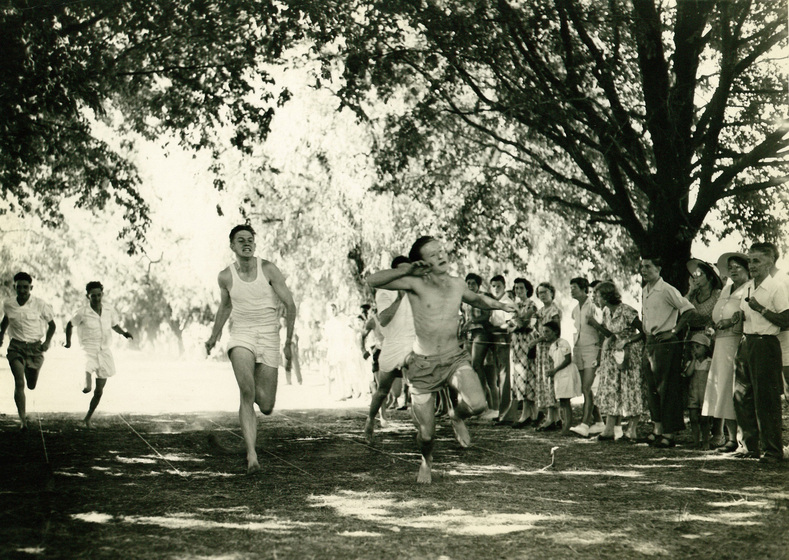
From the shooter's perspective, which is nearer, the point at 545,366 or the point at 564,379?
the point at 564,379

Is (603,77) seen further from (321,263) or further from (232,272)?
(321,263)

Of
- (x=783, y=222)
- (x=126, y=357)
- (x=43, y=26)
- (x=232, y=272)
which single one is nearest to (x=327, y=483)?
(x=232, y=272)

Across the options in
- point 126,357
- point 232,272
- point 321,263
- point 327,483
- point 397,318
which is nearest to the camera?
point 327,483

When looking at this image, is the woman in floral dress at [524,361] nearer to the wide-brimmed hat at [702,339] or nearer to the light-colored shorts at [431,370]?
the wide-brimmed hat at [702,339]

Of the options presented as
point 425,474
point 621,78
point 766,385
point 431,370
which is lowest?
point 425,474

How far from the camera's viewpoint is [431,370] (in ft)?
26.0

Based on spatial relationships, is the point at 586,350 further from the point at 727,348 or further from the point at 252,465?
the point at 252,465

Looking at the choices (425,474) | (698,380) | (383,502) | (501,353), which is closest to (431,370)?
(425,474)

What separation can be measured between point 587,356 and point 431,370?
4.85 metres

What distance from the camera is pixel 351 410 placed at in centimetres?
1762

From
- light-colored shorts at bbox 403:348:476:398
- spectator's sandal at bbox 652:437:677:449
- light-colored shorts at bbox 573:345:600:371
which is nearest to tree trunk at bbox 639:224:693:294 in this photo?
light-colored shorts at bbox 573:345:600:371

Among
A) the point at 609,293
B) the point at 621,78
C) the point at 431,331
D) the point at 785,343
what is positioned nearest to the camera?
the point at 431,331

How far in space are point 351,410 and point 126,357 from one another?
857 inches

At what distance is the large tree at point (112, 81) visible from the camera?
1202cm
